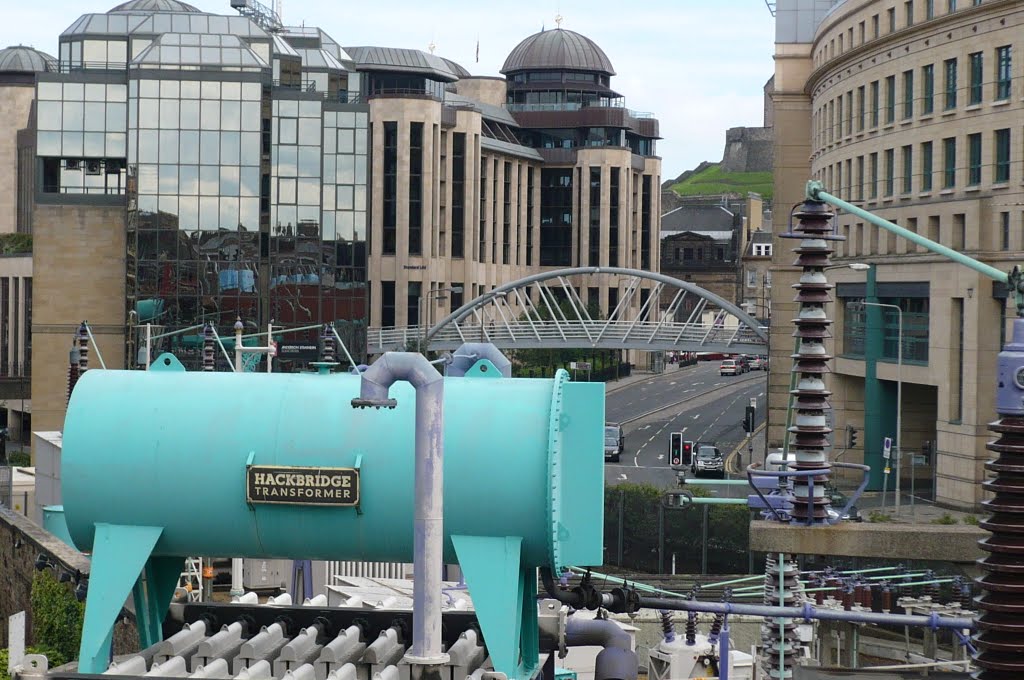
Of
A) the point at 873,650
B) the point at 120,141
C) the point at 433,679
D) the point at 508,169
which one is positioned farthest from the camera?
the point at 508,169

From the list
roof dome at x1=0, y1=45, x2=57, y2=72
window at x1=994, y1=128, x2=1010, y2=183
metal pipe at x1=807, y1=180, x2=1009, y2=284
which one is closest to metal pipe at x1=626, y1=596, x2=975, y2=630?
metal pipe at x1=807, y1=180, x2=1009, y2=284

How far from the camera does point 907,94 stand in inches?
2259

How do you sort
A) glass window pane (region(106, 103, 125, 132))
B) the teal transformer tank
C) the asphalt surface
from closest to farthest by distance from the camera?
the teal transformer tank
the asphalt surface
glass window pane (region(106, 103, 125, 132))

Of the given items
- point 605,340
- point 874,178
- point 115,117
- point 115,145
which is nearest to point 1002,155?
point 874,178

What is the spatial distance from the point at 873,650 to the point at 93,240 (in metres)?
56.8

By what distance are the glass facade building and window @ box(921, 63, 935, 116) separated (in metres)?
36.9

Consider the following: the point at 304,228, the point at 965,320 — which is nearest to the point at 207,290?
the point at 304,228

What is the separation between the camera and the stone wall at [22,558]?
3125 cm

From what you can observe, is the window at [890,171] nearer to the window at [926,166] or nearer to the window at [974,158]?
the window at [926,166]

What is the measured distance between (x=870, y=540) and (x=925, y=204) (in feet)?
130

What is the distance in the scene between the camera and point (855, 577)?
38750 millimetres

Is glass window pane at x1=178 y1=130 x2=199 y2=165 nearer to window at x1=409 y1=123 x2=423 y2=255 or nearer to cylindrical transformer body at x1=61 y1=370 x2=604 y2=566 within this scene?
window at x1=409 y1=123 x2=423 y2=255

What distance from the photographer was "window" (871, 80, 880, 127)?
2373 inches

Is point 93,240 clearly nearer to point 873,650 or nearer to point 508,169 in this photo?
point 873,650
